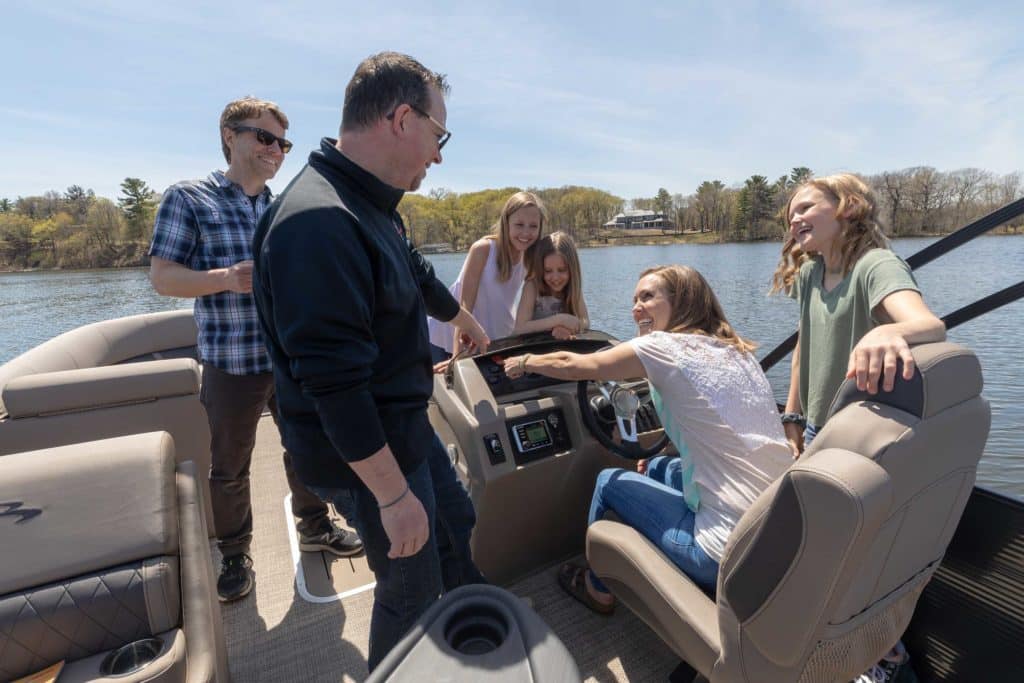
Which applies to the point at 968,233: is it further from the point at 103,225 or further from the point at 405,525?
the point at 103,225

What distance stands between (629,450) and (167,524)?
1.43m

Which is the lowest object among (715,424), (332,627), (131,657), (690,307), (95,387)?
(332,627)

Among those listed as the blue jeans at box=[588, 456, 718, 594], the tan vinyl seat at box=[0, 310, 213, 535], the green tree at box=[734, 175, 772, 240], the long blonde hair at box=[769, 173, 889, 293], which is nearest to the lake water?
the long blonde hair at box=[769, 173, 889, 293]

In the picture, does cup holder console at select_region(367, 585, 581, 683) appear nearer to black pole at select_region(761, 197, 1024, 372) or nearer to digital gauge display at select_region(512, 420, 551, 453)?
digital gauge display at select_region(512, 420, 551, 453)

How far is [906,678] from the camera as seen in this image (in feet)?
4.49

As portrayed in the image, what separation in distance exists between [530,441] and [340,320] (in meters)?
1.02

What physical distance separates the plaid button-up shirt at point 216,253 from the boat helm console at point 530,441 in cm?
69

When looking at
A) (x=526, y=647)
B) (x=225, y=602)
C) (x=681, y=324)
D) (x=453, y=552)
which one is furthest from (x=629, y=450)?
(x=225, y=602)

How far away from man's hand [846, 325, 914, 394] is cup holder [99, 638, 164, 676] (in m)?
1.52

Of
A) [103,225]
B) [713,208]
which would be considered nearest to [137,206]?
[103,225]

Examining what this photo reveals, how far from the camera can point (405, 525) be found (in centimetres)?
102

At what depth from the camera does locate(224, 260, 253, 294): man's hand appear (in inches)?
65.1

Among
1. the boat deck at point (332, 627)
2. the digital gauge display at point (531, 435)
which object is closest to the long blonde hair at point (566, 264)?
the digital gauge display at point (531, 435)

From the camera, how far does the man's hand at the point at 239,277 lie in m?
1.65
